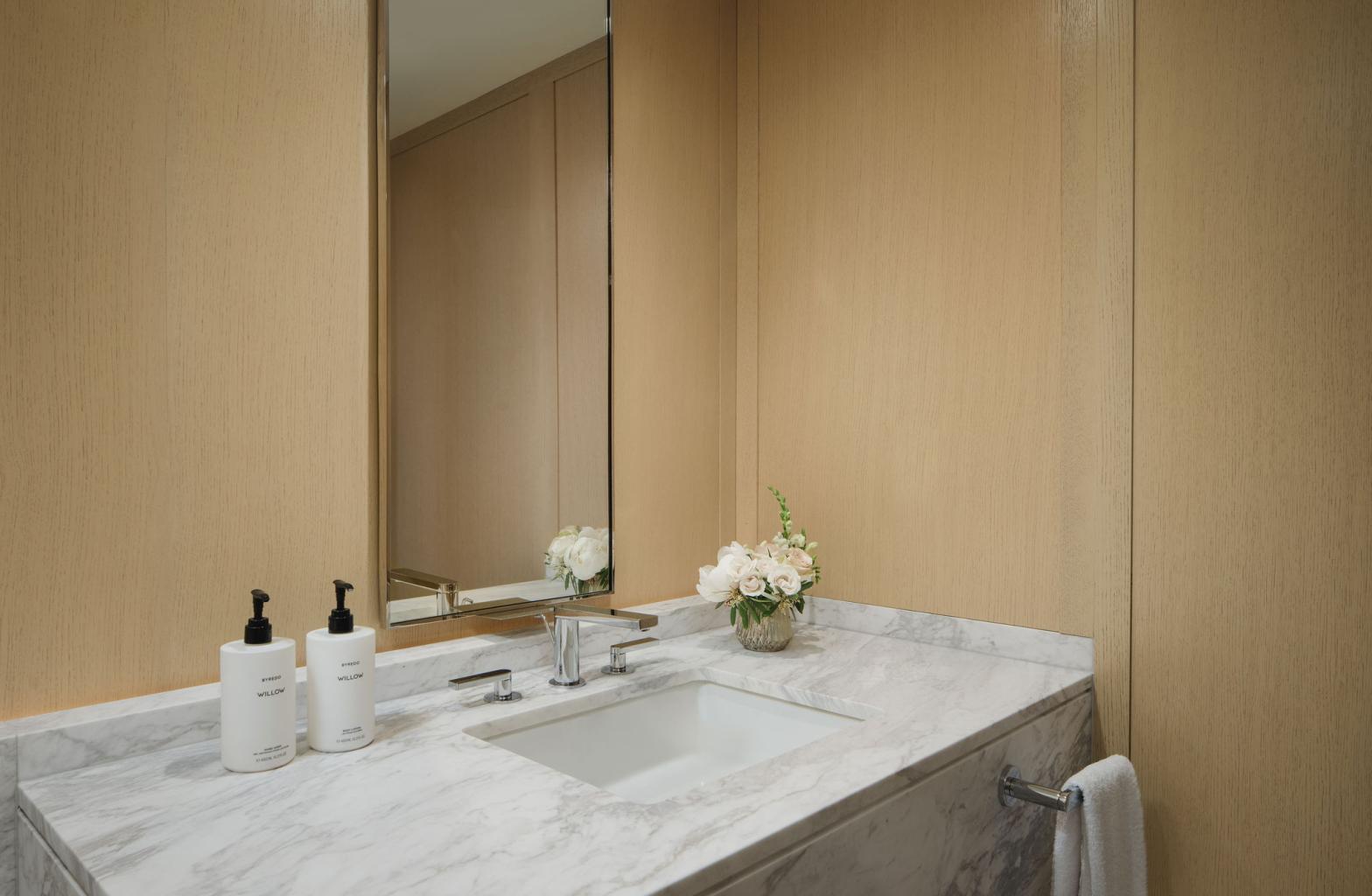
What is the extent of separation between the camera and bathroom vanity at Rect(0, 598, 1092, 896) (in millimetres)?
695

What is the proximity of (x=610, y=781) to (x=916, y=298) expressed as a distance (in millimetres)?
958

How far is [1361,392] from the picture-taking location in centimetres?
107

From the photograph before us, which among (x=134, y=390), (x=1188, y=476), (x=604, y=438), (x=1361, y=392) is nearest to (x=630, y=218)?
(x=604, y=438)

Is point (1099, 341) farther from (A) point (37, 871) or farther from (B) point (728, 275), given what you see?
(A) point (37, 871)

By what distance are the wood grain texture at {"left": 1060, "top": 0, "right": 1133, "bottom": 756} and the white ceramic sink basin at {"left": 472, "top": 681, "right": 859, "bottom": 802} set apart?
1.44 feet

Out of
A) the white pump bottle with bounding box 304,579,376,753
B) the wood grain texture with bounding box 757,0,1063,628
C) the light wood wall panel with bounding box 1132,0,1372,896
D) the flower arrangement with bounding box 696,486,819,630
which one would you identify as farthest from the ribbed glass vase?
the white pump bottle with bounding box 304,579,376,753

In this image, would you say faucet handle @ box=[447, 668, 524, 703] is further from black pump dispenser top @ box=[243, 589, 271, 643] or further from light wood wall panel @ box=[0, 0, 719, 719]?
black pump dispenser top @ box=[243, 589, 271, 643]

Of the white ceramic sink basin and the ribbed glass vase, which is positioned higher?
the ribbed glass vase

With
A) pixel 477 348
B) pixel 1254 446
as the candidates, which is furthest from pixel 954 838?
pixel 477 348

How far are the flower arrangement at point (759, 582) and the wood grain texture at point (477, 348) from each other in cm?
30

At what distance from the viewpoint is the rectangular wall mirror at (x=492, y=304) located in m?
1.17

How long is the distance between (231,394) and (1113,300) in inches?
48.9

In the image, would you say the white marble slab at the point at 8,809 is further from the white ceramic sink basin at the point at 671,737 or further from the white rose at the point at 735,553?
the white rose at the point at 735,553

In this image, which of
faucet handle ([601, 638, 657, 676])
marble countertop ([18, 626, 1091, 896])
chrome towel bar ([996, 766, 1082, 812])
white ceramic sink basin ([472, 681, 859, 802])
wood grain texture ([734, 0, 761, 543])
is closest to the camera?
marble countertop ([18, 626, 1091, 896])
